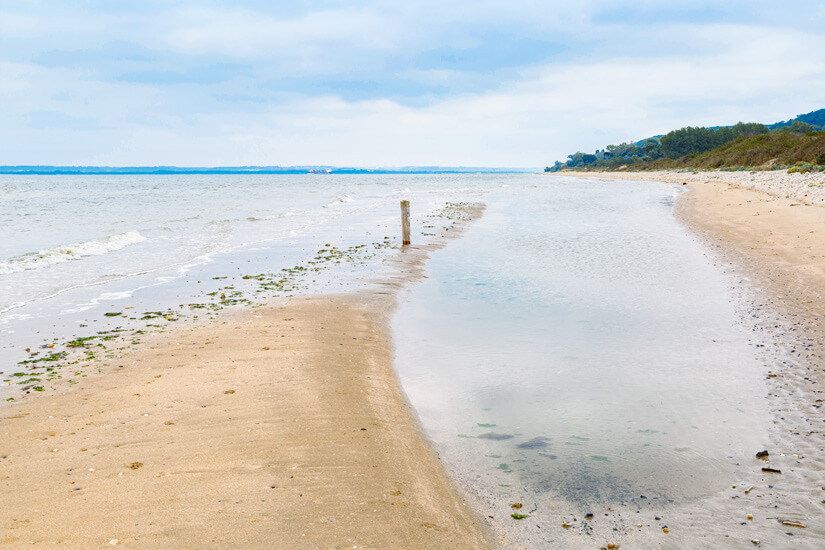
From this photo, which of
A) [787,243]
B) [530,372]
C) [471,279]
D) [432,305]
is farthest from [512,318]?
[787,243]

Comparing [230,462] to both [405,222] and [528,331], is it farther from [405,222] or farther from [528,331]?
[405,222]

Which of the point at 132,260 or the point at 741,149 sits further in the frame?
the point at 741,149

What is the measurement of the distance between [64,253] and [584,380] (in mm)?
22322

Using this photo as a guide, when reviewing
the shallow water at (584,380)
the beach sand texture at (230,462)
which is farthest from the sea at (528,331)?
the beach sand texture at (230,462)

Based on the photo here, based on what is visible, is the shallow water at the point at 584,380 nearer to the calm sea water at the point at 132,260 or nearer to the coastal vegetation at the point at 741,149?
the calm sea water at the point at 132,260

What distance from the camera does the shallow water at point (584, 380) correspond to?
5.81 m

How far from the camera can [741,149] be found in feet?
294

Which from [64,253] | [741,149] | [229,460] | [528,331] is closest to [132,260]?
[64,253]

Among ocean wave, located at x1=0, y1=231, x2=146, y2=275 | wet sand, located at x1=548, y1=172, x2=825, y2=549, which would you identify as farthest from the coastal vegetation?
ocean wave, located at x1=0, y1=231, x2=146, y2=275

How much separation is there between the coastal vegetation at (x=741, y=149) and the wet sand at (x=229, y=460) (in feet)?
170

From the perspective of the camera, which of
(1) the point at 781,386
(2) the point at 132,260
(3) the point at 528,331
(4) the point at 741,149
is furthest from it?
(4) the point at 741,149

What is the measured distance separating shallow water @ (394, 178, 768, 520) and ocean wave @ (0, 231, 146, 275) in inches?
584

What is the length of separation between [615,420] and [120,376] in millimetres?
7378

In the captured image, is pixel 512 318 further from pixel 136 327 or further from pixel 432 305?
pixel 136 327
